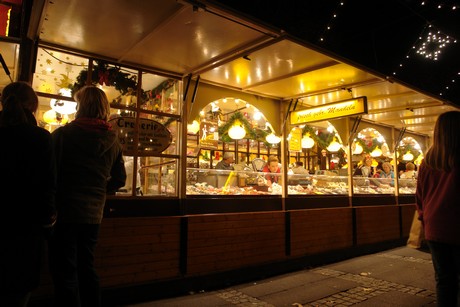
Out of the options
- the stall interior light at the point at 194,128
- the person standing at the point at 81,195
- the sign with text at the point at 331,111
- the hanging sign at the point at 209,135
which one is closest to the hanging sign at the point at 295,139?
the sign with text at the point at 331,111

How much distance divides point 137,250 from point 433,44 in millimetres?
8291

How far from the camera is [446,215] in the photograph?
2.87m

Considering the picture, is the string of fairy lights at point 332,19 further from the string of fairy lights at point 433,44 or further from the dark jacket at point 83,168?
the dark jacket at point 83,168

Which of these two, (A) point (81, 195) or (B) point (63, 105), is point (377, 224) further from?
(A) point (81, 195)

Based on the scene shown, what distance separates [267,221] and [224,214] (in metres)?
1.08

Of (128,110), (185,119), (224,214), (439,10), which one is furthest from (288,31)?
(439,10)

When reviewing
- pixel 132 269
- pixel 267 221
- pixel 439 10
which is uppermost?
pixel 439 10

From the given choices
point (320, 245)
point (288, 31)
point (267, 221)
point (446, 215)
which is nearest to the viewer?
point (446, 215)

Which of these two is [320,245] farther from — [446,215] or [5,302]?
[5,302]

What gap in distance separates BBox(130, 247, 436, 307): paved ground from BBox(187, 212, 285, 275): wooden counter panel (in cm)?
42

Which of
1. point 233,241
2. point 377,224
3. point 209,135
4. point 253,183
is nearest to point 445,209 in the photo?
point 233,241

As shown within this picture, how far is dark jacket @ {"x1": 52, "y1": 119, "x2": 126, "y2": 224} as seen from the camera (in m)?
2.77

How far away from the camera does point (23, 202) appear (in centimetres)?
209

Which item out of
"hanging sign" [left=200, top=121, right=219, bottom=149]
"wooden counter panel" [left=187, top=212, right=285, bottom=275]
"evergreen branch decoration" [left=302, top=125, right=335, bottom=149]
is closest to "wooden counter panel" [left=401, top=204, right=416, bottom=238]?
"evergreen branch decoration" [left=302, top=125, right=335, bottom=149]
